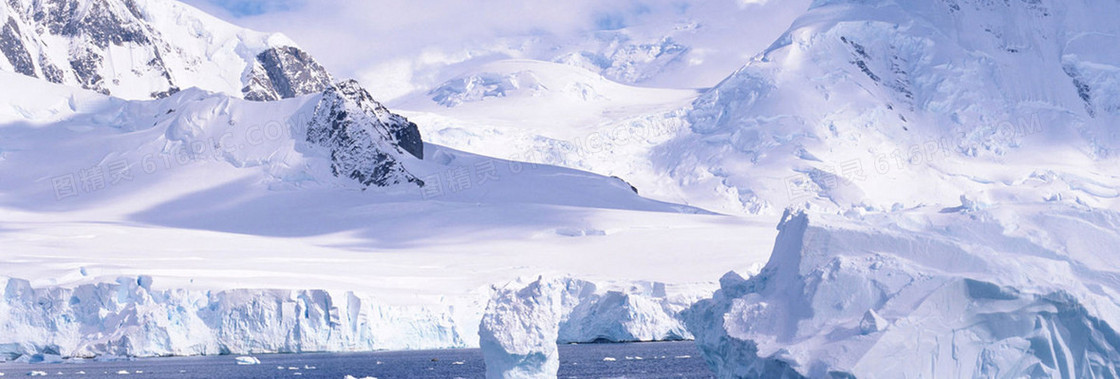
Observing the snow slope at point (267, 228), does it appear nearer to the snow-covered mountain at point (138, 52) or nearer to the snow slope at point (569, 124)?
the snow slope at point (569, 124)

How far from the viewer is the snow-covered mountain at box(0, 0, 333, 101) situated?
6836 inches

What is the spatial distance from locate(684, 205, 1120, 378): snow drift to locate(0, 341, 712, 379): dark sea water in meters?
23.5

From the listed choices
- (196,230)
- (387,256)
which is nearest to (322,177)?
(196,230)

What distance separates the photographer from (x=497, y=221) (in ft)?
346

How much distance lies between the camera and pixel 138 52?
600 feet

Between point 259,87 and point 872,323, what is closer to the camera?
point 872,323

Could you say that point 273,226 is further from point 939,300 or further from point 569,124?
point 939,300

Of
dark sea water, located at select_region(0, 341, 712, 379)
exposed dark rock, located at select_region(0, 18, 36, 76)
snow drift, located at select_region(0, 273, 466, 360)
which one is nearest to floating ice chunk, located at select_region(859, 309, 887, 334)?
dark sea water, located at select_region(0, 341, 712, 379)

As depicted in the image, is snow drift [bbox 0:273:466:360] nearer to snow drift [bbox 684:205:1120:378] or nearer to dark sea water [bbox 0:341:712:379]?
dark sea water [bbox 0:341:712:379]

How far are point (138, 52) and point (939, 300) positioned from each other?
17302 cm

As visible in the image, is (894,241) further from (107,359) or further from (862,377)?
(107,359)

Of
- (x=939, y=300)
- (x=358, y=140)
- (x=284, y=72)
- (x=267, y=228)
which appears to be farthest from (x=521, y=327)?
(x=284, y=72)

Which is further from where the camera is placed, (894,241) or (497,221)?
(497,221)

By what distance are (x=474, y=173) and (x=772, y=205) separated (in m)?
34.3
